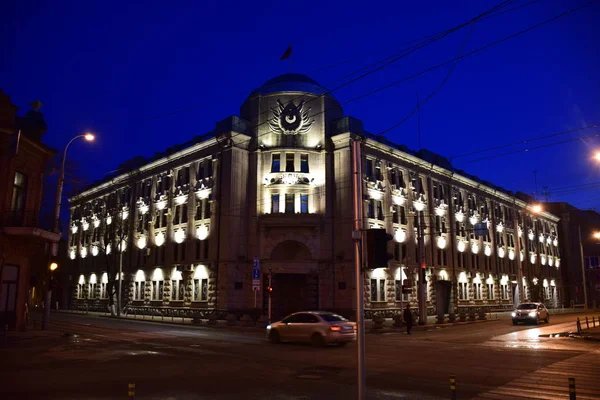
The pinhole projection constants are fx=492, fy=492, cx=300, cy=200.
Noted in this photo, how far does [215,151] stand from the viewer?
149 ft

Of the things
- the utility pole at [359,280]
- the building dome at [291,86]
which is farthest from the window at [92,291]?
the utility pole at [359,280]

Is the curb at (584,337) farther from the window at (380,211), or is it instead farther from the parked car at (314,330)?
the window at (380,211)

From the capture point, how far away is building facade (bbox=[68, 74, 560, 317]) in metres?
41.9

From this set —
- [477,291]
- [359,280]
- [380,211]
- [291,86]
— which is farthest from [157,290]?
[359,280]

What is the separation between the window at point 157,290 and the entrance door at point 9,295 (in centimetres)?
2219

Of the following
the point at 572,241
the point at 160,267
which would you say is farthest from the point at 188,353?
the point at 572,241

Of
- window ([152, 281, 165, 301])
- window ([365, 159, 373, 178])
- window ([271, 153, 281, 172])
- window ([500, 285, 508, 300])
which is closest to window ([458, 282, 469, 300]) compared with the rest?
window ([500, 285, 508, 300])

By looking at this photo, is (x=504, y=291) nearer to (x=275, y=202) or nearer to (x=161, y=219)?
(x=275, y=202)

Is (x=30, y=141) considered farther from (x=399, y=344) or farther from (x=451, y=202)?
(x=451, y=202)

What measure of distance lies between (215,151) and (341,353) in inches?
1162

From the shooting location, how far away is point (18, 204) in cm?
2741

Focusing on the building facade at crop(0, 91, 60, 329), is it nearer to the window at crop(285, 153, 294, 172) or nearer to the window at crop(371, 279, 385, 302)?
the window at crop(285, 153, 294, 172)

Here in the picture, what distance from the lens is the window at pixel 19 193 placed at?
27.0m

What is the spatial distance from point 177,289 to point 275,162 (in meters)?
15.7
